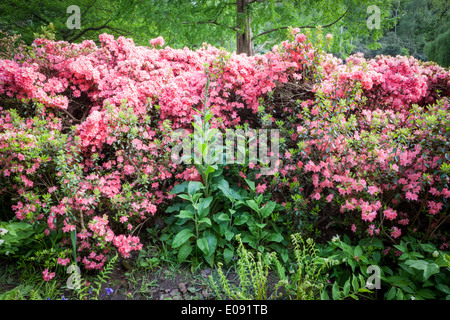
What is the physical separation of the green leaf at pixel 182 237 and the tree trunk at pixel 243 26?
425 cm

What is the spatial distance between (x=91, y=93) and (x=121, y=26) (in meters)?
4.27

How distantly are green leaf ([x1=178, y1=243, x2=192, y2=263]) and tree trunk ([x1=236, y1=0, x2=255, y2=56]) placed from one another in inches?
171

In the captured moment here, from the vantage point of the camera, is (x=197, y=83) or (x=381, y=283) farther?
(x=197, y=83)

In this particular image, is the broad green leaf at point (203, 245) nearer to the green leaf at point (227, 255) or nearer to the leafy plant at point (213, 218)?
the leafy plant at point (213, 218)

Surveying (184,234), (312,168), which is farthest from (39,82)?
(312,168)

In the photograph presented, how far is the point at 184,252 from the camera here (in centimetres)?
236

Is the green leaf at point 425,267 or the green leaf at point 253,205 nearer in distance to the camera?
the green leaf at point 425,267

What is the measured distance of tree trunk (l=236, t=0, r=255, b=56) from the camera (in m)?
5.27

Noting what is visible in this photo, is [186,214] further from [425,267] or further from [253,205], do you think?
[425,267]

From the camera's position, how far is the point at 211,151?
8.45 feet

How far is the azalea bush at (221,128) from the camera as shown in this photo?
7.18ft

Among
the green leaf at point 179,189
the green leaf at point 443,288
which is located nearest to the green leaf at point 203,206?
the green leaf at point 179,189

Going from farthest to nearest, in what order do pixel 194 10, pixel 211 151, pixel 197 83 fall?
pixel 194 10, pixel 197 83, pixel 211 151

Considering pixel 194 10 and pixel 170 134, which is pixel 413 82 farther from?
pixel 194 10
